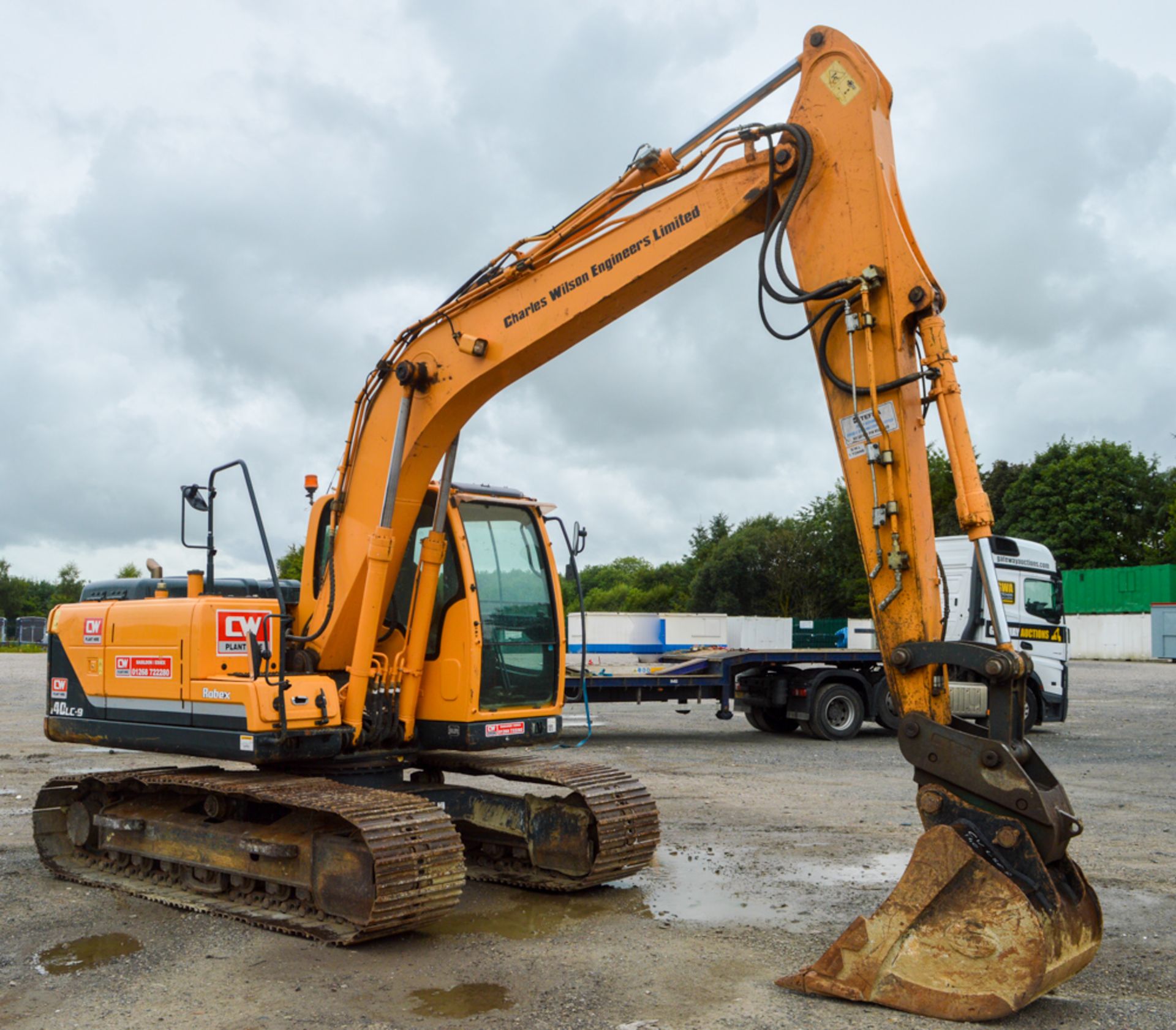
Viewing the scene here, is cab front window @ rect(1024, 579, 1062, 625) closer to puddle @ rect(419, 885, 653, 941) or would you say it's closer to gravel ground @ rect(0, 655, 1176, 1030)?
gravel ground @ rect(0, 655, 1176, 1030)

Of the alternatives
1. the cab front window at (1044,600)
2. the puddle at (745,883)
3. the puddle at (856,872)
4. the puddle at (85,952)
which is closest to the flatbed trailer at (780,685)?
the cab front window at (1044,600)

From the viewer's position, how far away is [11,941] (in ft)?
20.9

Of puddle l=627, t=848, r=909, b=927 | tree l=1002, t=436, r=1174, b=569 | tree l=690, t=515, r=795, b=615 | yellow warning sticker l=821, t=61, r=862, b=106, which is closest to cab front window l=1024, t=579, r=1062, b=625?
puddle l=627, t=848, r=909, b=927

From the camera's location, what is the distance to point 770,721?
17797mm

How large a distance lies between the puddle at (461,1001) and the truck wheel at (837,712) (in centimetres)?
1174

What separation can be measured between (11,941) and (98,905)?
902 mm

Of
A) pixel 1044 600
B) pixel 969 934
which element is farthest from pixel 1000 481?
pixel 969 934

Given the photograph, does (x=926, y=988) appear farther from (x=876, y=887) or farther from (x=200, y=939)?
(x=200, y=939)

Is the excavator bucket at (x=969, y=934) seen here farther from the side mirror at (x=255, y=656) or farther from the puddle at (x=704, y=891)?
the side mirror at (x=255, y=656)

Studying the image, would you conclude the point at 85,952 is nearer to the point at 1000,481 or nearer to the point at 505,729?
the point at 505,729

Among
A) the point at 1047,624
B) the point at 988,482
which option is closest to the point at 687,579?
the point at 988,482

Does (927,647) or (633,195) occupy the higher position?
(633,195)

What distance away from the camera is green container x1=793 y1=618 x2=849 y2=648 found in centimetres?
2758

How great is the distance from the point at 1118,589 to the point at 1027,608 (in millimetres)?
41375
